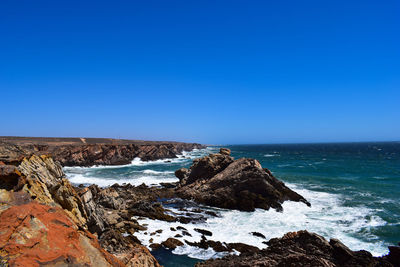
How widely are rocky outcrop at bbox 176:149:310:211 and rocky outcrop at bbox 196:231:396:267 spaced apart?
15.7 metres

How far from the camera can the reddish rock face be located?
514cm

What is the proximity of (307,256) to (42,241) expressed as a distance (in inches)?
435

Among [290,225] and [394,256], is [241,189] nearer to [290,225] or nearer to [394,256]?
[290,225]

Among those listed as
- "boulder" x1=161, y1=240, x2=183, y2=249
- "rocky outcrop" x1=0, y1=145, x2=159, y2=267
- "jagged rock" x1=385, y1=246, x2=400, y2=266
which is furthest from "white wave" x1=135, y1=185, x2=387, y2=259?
"rocky outcrop" x1=0, y1=145, x2=159, y2=267

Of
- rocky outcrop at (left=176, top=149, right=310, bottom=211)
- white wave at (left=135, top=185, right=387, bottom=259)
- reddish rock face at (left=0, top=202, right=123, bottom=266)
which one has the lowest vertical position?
white wave at (left=135, top=185, right=387, bottom=259)

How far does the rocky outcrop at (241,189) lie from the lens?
28.1 meters

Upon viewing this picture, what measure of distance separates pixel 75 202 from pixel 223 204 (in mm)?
20140

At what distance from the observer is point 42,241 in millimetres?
5703

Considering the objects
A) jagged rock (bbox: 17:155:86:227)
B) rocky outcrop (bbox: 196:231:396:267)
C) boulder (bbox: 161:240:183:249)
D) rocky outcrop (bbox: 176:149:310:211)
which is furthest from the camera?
rocky outcrop (bbox: 176:149:310:211)

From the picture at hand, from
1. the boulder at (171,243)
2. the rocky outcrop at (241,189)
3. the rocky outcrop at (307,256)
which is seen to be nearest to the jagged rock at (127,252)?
the rocky outcrop at (307,256)

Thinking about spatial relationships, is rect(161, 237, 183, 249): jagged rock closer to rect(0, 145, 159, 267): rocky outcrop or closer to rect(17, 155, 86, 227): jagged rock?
rect(0, 145, 159, 267): rocky outcrop

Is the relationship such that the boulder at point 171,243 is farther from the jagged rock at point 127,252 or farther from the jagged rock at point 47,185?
the jagged rock at point 47,185

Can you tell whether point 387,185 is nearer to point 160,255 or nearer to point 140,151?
point 160,255

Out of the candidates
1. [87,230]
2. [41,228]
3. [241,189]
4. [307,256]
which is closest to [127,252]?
[87,230]
